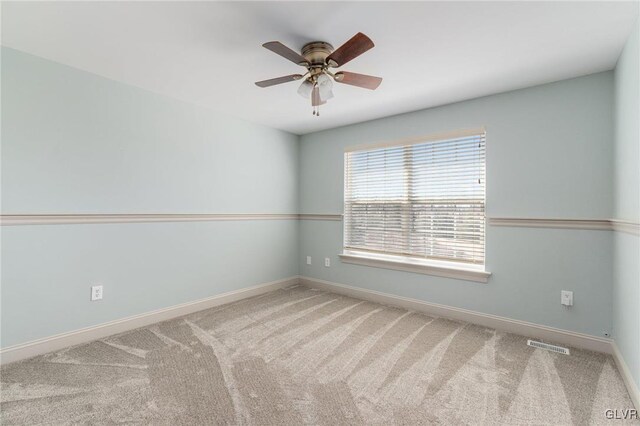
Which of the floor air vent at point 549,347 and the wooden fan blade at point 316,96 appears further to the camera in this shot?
the floor air vent at point 549,347

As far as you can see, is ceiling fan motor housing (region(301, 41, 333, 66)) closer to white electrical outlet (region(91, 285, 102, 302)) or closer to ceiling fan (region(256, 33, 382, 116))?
ceiling fan (region(256, 33, 382, 116))

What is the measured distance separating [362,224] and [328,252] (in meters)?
0.64

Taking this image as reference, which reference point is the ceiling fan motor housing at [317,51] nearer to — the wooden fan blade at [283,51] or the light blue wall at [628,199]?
the wooden fan blade at [283,51]

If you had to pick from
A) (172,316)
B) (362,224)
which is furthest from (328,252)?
(172,316)

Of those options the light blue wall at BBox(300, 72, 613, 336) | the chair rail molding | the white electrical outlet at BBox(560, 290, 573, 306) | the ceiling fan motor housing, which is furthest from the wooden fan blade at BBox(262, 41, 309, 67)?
the white electrical outlet at BBox(560, 290, 573, 306)

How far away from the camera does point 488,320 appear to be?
290 centimetres

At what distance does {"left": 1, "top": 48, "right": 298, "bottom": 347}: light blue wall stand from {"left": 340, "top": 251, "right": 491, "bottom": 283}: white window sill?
1311 mm

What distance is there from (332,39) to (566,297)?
9.02 ft

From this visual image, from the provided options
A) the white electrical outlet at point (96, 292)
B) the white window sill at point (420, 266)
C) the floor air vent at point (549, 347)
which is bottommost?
the floor air vent at point (549, 347)

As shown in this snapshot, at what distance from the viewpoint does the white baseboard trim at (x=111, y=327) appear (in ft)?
7.29

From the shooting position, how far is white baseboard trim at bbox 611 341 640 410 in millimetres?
1740

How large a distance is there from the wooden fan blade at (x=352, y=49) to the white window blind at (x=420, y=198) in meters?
1.78

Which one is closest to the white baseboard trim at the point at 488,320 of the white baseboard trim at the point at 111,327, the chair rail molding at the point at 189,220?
the chair rail molding at the point at 189,220

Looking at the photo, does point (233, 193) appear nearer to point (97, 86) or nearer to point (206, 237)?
point (206, 237)
